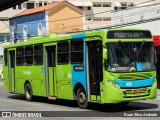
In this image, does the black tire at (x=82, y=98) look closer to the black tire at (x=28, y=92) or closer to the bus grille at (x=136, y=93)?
the bus grille at (x=136, y=93)

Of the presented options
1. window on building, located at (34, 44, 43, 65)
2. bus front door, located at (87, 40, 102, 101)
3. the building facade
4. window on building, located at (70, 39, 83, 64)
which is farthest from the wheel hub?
the building facade

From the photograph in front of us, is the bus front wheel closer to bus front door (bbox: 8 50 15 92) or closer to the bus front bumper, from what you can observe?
bus front door (bbox: 8 50 15 92)

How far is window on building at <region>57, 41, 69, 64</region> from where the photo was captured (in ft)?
56.9

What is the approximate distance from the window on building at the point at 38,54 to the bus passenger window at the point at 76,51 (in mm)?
2804

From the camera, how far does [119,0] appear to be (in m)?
99.9

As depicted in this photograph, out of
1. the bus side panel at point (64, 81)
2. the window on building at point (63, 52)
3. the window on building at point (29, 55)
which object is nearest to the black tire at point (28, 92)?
the window on building at point (29, 55)

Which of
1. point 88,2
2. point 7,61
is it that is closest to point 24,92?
point 7,61

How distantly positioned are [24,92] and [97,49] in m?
7.13

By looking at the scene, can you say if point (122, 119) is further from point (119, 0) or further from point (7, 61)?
point (119, 0)

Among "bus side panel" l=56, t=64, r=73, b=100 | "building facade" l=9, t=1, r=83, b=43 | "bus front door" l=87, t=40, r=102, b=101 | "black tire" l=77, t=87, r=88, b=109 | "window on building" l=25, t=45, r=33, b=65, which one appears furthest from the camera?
"building facade" l=9, t=1, r=83, b=43

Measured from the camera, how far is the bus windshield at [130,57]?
49.2 feet

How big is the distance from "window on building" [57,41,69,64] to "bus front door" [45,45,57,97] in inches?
22.5

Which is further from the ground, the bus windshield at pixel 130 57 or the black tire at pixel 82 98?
the bus windshield at pixel 130 57

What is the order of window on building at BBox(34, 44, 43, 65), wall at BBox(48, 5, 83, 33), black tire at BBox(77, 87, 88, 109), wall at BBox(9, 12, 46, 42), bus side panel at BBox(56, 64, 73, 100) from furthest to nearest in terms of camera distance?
wall at BBox(48, 5, 83, 33), wall at BBox(9, 12, 46, 42), window on building at BBox(34, 44, 43, 65), bus side panel at BBox(56, 64, 73, 100), black tire at BBox(77, 87, 88, 109)
